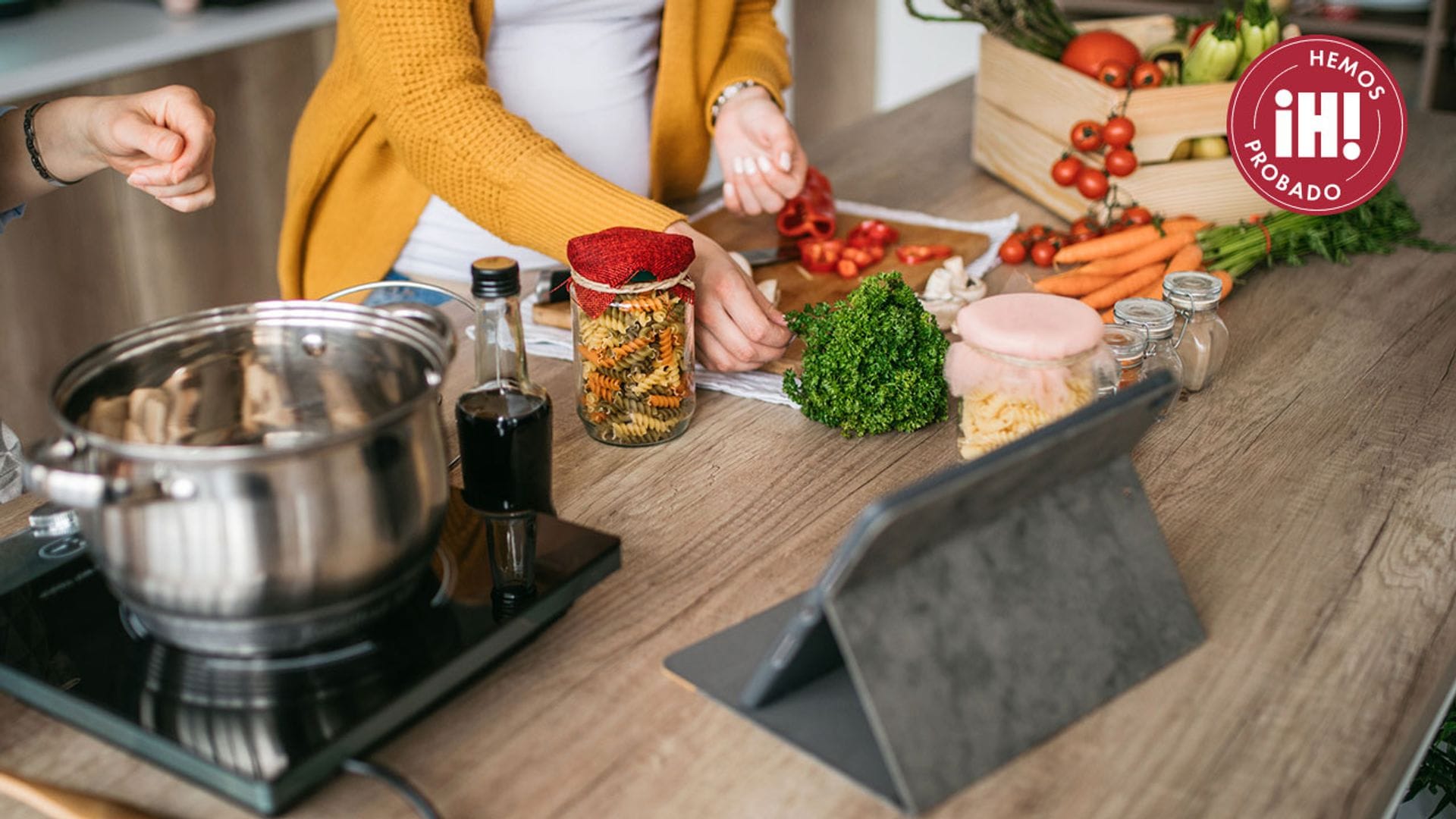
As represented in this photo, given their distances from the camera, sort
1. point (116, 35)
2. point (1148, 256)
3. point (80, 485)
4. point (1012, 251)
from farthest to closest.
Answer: point (116, 35)
point (1012, 251)
point (1148, 256)
point (80, 485)

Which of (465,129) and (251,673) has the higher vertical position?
(465,129)

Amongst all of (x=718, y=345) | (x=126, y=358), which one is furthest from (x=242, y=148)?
(x=126, y=358)

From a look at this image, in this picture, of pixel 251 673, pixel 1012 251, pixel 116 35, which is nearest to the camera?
pixel 251 673

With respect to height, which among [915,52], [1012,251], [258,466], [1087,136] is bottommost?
[915,52]

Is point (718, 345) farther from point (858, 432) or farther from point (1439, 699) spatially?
point (1439, 699)

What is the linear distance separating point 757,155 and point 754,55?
0.24 metres

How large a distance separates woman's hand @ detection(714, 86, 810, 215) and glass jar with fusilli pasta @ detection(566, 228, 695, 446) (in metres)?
0.45

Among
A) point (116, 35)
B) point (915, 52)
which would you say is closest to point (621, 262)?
point (116, 35)

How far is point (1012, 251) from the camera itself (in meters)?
1.62

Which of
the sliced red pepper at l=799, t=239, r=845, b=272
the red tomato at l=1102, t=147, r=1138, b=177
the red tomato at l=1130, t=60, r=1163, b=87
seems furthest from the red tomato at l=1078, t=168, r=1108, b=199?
the sliced red pepper at l=799, t=239, r=845, b=272

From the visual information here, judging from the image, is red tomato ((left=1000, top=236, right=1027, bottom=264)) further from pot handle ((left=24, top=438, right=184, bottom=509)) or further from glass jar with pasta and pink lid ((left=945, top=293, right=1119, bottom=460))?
pot handle ((left=24, top=438, right=184, bottom=509))

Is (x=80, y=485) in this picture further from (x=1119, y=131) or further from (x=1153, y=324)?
(x=1119, y=131)

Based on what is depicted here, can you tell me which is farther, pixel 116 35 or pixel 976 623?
pixel 116 35

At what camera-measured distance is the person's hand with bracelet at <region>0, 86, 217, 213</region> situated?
108cm
